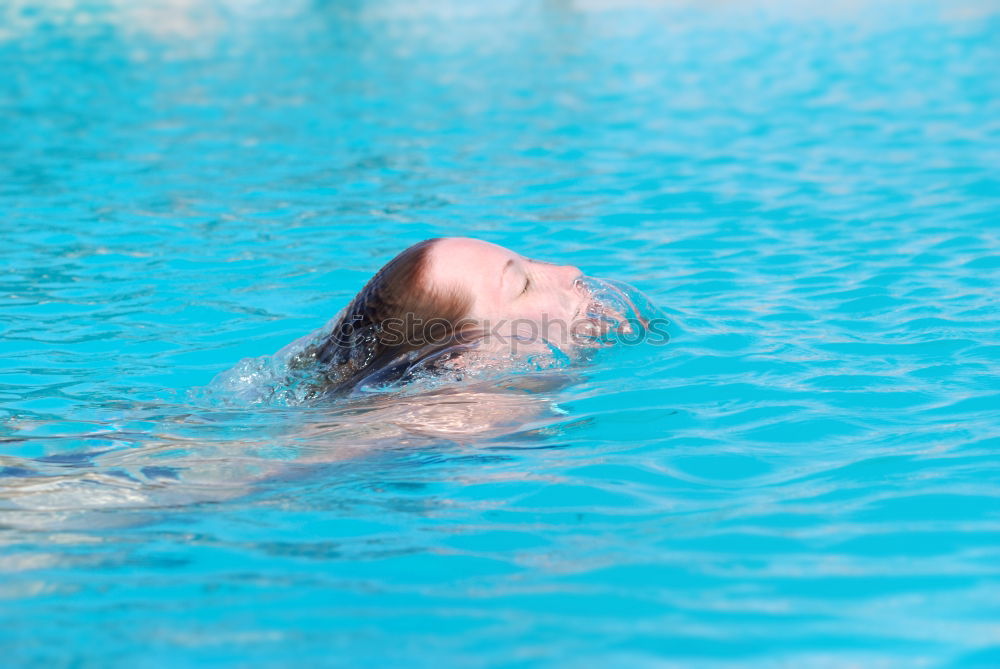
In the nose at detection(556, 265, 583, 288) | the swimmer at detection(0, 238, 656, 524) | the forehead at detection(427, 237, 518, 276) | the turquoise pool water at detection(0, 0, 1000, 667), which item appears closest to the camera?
the turquoise pool water at detection(0, 0, 1000, 667)

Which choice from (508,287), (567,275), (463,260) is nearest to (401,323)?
(463,260)

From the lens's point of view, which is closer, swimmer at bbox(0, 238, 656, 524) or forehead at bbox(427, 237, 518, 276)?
swimmer at bbox(0, 238, 656, 524)

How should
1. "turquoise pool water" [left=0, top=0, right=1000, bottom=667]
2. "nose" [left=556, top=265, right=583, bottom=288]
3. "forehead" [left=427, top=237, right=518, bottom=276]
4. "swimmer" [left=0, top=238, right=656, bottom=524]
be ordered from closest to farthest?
"turquoise pool water" [left=0, top=0, right=1000, bottom=667]
"swimmer" [left=0, top=238, right=656, bottom=524]
"forehead" [left=427, top=237, right=518, bottom=276]
"nose" [left=556, top=265, right=583, bottom=288]

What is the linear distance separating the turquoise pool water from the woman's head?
12.9 inches

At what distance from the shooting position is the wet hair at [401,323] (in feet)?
14.3

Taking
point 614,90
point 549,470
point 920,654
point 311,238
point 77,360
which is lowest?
point 920,654

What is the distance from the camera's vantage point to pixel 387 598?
288 centimetres

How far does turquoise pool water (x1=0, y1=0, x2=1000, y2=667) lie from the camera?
2.80m

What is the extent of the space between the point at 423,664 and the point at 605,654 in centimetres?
42

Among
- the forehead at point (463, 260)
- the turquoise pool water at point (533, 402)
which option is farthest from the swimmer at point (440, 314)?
the turquoise pool water at point (533, 402)

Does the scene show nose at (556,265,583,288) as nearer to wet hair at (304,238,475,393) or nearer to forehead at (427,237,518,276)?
forehead at (427,237,518,276)

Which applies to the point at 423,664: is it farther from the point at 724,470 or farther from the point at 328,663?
the point at 724,470

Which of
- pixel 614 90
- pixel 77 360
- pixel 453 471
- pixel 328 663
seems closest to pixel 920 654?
pixel 328 663

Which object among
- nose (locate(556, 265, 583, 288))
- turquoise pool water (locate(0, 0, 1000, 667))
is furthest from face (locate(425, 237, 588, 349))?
turquoise pool water (locate(0, 0, 1000, 667))
